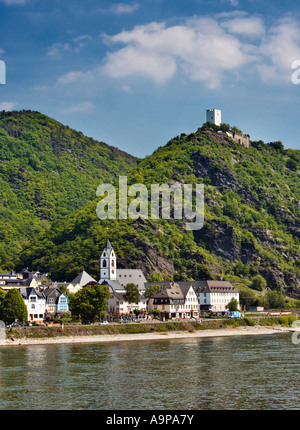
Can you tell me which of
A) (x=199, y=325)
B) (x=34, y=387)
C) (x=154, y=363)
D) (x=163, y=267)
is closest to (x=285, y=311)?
(x=163, y=267)

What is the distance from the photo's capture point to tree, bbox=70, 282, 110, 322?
10594cm

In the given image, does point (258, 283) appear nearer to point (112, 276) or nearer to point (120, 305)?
point (112, 276)

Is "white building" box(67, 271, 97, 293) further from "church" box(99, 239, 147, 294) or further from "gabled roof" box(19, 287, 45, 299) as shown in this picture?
"gabled roof" box(19, 287, 45, 299)

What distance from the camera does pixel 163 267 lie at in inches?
6609

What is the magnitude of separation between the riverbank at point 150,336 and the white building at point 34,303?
18.8m

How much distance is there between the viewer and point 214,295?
14938 centimetres

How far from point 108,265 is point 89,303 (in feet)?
139

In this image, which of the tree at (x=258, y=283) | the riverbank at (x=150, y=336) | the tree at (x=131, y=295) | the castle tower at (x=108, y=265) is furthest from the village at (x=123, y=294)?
the tree at (x=258, y=283)

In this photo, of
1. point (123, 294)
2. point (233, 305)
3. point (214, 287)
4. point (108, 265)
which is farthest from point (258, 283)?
point (123, 294)

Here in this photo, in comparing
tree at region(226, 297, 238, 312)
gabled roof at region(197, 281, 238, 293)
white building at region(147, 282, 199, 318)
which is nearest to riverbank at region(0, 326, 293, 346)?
tree at region(226, 297, 238, 312)

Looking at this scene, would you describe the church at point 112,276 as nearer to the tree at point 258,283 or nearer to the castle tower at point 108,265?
the castle tower at point 108,265

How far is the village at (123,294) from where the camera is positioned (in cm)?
11832

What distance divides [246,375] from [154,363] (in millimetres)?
11126
